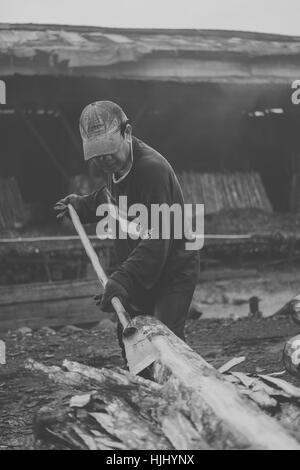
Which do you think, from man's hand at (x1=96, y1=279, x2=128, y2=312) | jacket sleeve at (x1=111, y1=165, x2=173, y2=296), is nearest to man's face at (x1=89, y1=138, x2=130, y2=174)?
jacket sleeve at (x1=111, y1=165, x2=173, y2=296)

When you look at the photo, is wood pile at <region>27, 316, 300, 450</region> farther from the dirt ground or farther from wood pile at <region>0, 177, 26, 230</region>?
wood pile at <region>0, 177, 26, 230</region>

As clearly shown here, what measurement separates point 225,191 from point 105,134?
691 cm

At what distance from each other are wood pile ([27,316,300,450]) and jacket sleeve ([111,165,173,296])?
387mm

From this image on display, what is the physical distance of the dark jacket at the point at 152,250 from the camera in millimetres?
4355

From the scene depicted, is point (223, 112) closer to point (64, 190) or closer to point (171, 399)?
point (64, 190)

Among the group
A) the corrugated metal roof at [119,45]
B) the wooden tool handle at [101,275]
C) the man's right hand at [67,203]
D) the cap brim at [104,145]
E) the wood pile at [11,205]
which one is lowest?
the wood pile at [11,205]

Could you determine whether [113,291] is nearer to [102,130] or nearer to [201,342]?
[102,130]

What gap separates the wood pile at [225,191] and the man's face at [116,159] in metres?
6.23

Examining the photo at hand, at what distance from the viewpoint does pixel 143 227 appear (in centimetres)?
455

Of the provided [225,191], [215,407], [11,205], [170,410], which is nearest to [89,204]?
[170,410]

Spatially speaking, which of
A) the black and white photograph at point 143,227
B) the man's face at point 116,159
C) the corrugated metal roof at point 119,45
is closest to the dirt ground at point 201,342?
the black and white photograph at point 143,227

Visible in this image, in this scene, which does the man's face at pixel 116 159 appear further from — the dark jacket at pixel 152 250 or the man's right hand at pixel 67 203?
the man's right hand at pixel 67 203

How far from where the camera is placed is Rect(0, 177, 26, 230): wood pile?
1000 cm
